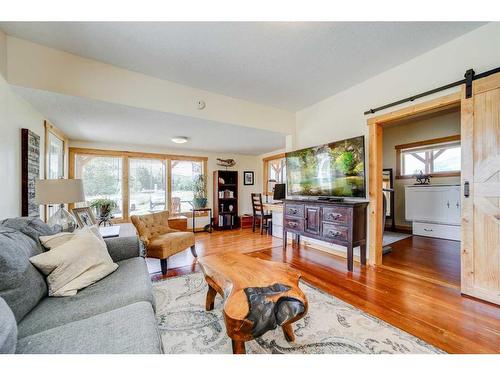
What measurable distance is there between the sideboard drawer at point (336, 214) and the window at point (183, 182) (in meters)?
3.67

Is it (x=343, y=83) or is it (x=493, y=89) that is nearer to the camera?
(x=493, y=89)

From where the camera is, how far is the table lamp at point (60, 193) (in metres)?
2.03

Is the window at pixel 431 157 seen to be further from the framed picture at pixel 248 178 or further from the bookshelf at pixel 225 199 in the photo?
the bookshelf at pixel 225 199

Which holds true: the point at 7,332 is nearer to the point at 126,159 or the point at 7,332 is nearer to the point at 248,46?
the point at 248,46

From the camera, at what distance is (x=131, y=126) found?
11.1 ft

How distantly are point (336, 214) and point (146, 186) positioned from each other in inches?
171

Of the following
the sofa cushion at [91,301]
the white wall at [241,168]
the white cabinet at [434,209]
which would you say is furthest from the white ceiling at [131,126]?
the white cabinet at [434,209]

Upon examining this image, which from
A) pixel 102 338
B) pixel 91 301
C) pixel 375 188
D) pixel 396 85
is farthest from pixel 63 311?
pixel 396 85

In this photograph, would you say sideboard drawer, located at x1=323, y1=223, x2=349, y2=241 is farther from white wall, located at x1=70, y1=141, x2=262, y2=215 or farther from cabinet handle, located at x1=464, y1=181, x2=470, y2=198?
white wall, located at x1=70, y1=141, x2=262, y2=215

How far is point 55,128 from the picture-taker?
334cm

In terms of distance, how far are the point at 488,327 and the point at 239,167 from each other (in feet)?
17.7

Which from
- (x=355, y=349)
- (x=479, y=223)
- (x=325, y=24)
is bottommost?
(x=355, y=349)

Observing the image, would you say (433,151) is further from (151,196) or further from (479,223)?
(151,196)

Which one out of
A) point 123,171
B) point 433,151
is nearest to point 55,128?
point 123,171
